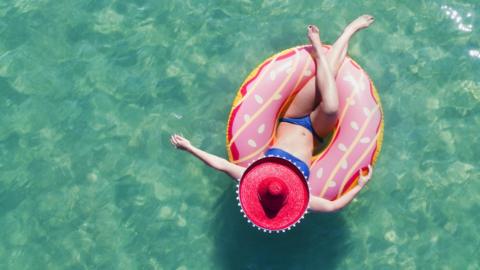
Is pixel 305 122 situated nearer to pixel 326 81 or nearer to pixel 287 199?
pixel 326 81

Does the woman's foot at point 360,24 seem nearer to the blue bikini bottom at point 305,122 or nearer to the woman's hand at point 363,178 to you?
the blue bikini bottom at point 305,122

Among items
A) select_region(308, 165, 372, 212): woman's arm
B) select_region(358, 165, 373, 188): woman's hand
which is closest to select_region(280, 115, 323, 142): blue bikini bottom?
select_region(358, 165, 373, 188): woman's hand

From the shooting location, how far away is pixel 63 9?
7285 mm

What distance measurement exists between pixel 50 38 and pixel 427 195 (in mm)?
4716

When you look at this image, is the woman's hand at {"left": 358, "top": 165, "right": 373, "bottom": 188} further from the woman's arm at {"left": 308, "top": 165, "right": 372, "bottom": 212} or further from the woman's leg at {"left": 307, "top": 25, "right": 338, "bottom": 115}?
the woman's leg at {"left": 307, "top": 25, "right": 338, "bottom": 115}

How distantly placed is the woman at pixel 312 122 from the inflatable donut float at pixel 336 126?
112 mm

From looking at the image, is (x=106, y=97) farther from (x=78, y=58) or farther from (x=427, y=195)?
(x=427, y=195)

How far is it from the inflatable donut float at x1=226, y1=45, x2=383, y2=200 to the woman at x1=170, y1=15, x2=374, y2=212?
0.11 meters

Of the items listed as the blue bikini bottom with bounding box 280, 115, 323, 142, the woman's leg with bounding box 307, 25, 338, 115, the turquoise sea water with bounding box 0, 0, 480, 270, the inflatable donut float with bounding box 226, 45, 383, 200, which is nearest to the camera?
the woman's leg with bounding box 307, 25, 338, 115

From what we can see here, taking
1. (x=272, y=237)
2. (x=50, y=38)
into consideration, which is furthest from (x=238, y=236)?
(x=50, y=38)

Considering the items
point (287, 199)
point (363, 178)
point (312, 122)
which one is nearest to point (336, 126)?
point (312, 122)

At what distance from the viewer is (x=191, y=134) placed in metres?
6.93

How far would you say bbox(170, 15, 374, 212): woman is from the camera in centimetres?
566

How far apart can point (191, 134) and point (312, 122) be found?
5.07ft
